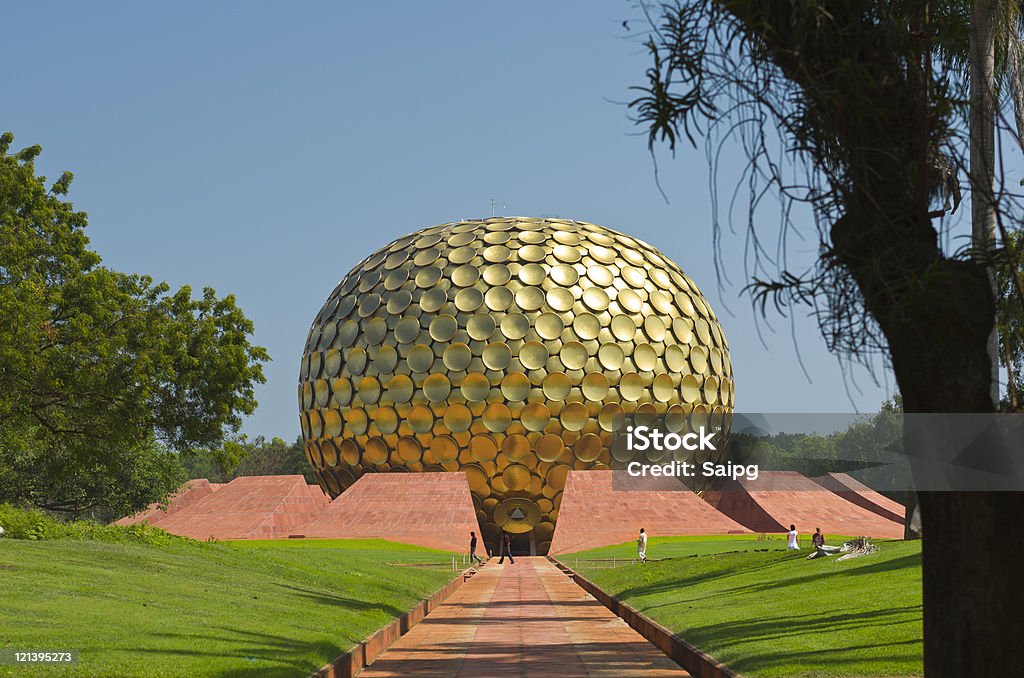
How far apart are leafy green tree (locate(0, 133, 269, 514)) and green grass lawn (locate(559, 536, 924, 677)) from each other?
25.9 feet

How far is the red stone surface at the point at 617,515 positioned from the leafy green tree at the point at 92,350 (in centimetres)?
1316

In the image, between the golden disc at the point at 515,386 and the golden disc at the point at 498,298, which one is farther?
the golden disc at the point at 498,298

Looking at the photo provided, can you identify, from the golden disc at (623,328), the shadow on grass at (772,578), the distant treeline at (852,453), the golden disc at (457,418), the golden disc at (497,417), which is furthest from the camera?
the distant treeline at (852,453)

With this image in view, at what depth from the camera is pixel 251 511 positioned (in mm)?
36750

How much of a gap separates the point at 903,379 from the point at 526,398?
29.5 meters

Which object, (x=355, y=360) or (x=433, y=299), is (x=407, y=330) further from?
(x=355, y=360)

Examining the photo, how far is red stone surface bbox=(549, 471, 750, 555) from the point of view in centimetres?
3105

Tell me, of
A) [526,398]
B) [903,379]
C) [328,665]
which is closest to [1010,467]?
[903,379]

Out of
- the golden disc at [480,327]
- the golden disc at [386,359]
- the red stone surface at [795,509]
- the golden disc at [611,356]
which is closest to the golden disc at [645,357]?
the golden disc at [611,356]

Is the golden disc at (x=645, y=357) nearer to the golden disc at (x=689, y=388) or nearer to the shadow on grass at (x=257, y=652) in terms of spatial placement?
the golden disc at (x=689, y=388)

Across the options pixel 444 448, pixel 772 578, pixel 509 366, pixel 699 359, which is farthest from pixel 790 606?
pixel 699 359

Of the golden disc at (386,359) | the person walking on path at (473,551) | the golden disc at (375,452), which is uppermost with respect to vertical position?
the golden disc at (386,359)

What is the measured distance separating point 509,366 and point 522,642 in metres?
24.0

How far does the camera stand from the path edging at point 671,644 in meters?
8.84
